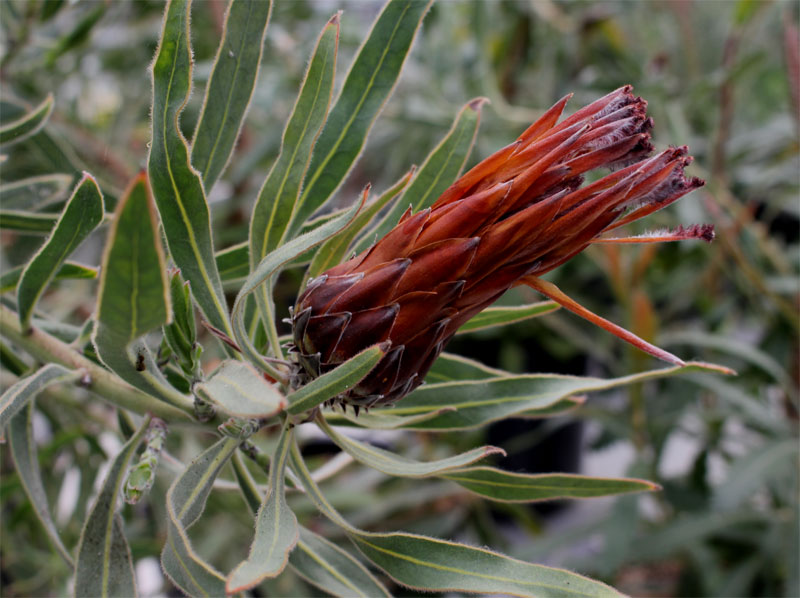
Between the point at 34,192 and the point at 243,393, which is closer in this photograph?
the point at 243,393

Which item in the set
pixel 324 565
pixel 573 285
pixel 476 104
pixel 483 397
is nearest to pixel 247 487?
pixel 324 565

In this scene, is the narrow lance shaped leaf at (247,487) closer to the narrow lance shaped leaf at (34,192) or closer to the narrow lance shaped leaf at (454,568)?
the narrow lance shaped leaf at (454,568)

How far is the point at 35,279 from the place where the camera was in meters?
0.44

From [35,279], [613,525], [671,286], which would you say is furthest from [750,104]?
[35,279]

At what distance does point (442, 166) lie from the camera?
50 centimetres

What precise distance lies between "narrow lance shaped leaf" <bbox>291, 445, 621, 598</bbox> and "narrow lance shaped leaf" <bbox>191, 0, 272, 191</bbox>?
7.6 inches

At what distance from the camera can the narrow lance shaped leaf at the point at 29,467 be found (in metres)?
0.48

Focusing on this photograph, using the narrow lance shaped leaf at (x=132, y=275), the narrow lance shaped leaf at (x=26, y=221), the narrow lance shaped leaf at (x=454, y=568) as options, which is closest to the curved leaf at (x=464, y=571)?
the narrow lance shaped leaf at (x=454, y=568)

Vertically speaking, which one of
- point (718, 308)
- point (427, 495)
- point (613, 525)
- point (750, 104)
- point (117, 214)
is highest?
point (117, 214)

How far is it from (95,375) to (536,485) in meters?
0.30

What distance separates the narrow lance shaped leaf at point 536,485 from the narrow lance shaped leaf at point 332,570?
0.27ft

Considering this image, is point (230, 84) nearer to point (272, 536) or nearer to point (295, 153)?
point (295, 153)

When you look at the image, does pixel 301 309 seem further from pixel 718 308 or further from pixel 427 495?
pixel 718 308

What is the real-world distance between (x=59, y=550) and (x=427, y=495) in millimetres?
809
